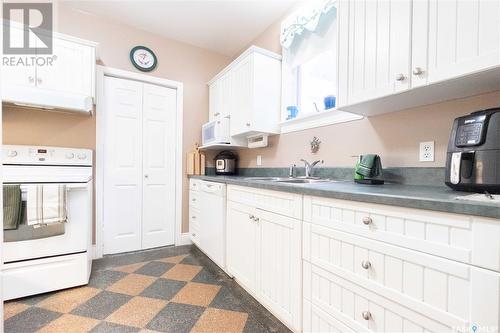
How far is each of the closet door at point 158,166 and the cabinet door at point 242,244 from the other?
1.31 meters

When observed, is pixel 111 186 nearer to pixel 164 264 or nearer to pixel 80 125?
pixel 80 125

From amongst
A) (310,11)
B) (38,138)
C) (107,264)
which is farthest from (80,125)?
(310,11)

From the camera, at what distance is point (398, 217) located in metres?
0.82

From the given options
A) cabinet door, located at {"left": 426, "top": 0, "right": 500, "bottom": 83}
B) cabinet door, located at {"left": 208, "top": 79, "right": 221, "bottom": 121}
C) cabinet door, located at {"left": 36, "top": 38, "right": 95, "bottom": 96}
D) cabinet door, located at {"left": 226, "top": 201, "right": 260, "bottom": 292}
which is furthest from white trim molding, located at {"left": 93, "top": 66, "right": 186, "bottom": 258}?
cabinet door, located at {"left": 426, "top": 0, "right": 500, "bottom": 83}

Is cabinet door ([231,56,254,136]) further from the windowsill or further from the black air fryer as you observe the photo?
the black air fryer

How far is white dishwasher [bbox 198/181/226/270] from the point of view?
6.56 ft

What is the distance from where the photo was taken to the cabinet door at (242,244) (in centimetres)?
160

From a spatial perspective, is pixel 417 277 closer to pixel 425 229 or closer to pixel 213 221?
pixel 425 229

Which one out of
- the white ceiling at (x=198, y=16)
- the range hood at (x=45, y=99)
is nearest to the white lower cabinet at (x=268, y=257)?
the range hood at (x=45, y=99)

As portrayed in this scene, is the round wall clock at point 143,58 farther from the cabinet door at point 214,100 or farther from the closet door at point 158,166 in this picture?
the cabinet door at point 214,100

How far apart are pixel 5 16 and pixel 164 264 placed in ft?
9.26

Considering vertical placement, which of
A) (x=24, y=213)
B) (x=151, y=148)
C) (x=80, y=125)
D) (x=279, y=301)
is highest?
(x=80, y=125)

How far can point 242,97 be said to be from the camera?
240 centimetres
